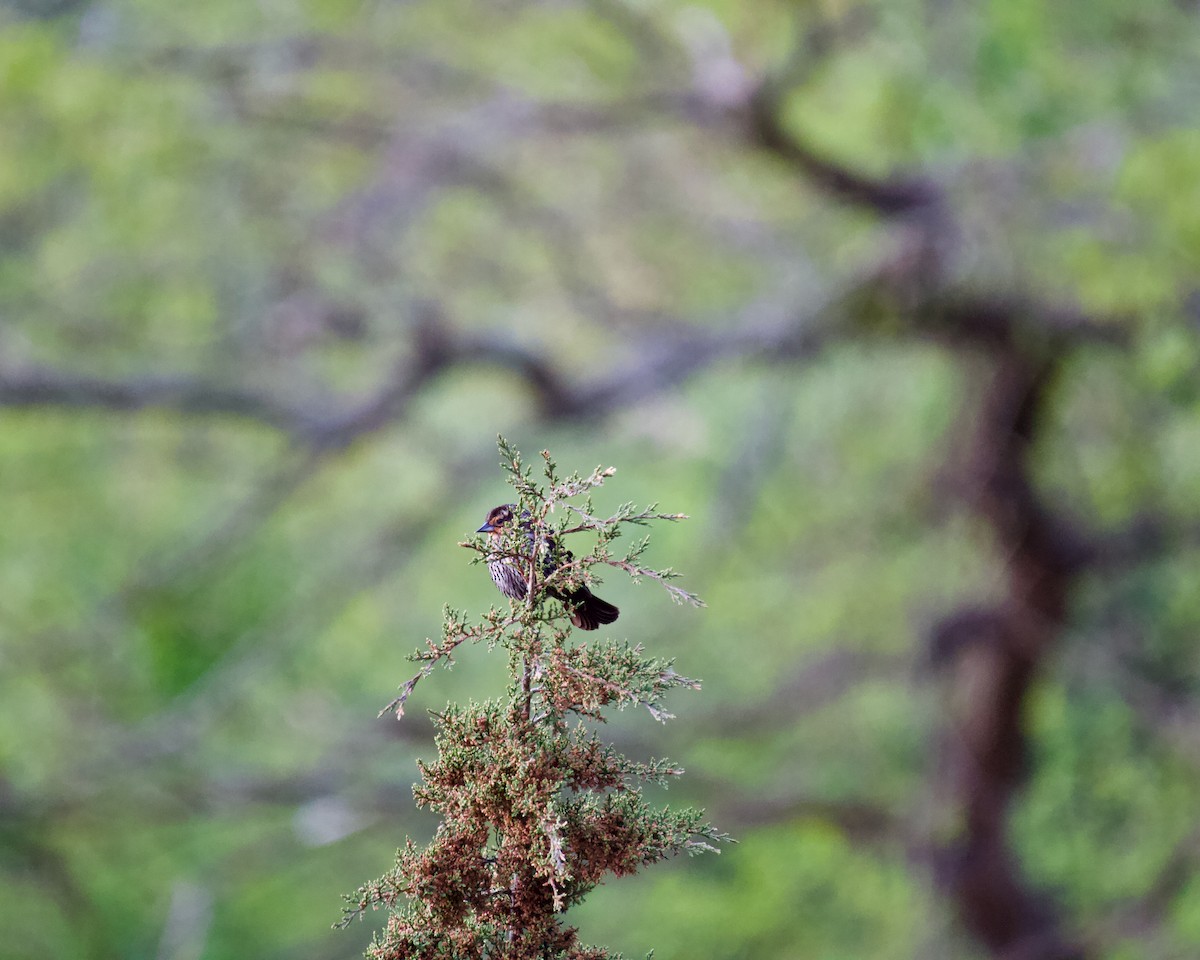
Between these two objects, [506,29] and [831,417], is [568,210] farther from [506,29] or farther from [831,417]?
[831,417]

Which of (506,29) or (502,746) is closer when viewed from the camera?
(502,746)

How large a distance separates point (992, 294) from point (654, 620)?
3533mm

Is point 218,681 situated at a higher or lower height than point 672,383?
lower

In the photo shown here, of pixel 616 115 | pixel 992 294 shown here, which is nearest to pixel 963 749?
pixel 992 294

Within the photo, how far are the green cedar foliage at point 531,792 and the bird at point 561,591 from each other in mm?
30

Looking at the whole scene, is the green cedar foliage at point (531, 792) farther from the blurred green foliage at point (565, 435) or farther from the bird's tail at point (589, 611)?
the blurred green foliage at point (565, 435)

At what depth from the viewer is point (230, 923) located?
12133mm

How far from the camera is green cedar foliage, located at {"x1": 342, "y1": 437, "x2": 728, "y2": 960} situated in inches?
65.9

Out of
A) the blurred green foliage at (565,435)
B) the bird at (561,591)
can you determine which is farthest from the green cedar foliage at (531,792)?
the blurred green foliage at (565,435)

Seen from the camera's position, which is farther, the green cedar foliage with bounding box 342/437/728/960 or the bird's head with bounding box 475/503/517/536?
the bird's head with bounding box 475/503/517/536

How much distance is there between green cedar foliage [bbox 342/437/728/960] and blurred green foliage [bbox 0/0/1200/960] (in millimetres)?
6801

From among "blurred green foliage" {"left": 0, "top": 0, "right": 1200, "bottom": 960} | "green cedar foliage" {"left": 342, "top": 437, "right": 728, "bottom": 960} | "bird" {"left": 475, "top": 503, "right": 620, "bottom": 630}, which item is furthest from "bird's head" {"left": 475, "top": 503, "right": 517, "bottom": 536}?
"blurred green foliage" {"left": 0, "top": 0, "right": 1200, "bottom": 960}

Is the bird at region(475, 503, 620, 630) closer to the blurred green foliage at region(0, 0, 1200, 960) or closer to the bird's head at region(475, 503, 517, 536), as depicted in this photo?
the bird's head at region(475, 503, 517, 536)

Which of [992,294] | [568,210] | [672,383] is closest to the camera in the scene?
[672,383]
